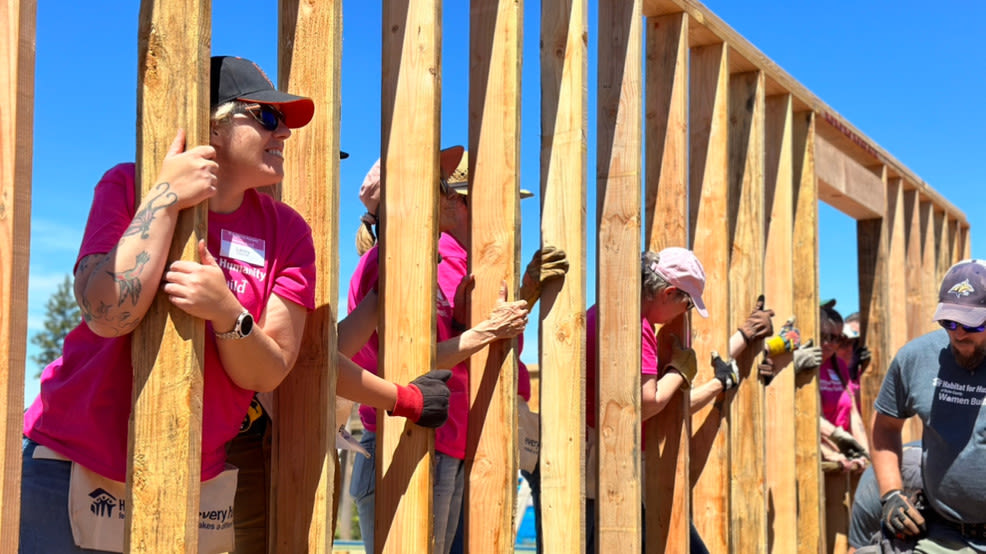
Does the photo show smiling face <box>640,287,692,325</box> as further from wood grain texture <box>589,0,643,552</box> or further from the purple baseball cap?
the purple baseball cap

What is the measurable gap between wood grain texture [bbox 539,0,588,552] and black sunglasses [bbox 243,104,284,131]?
1.66 meters

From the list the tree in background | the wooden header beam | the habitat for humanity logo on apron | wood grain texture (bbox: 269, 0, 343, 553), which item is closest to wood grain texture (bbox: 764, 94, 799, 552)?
the wooden header beam

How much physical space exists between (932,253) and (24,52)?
836 cm

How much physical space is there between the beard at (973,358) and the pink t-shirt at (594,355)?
1.14 meters

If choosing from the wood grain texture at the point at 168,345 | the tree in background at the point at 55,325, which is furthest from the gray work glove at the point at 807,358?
the tree in background at the point at 55,325

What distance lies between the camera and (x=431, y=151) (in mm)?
3402

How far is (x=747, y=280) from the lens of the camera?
5.84 m

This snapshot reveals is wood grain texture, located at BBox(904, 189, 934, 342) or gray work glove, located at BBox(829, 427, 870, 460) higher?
wood grain texture, located at BBox(904, 189, 934, 342)

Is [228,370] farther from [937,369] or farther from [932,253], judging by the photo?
[932,253]

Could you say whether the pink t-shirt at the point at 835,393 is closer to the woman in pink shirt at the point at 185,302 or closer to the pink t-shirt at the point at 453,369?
the pink t-shirt at the point at 453,369

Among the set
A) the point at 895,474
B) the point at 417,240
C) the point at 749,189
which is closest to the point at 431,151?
the point at 417,240

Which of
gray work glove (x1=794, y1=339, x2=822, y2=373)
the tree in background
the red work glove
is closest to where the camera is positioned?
the red work glove

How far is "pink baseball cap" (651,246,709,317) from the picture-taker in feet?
15.0

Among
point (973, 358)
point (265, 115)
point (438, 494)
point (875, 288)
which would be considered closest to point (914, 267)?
point (875, 288)
